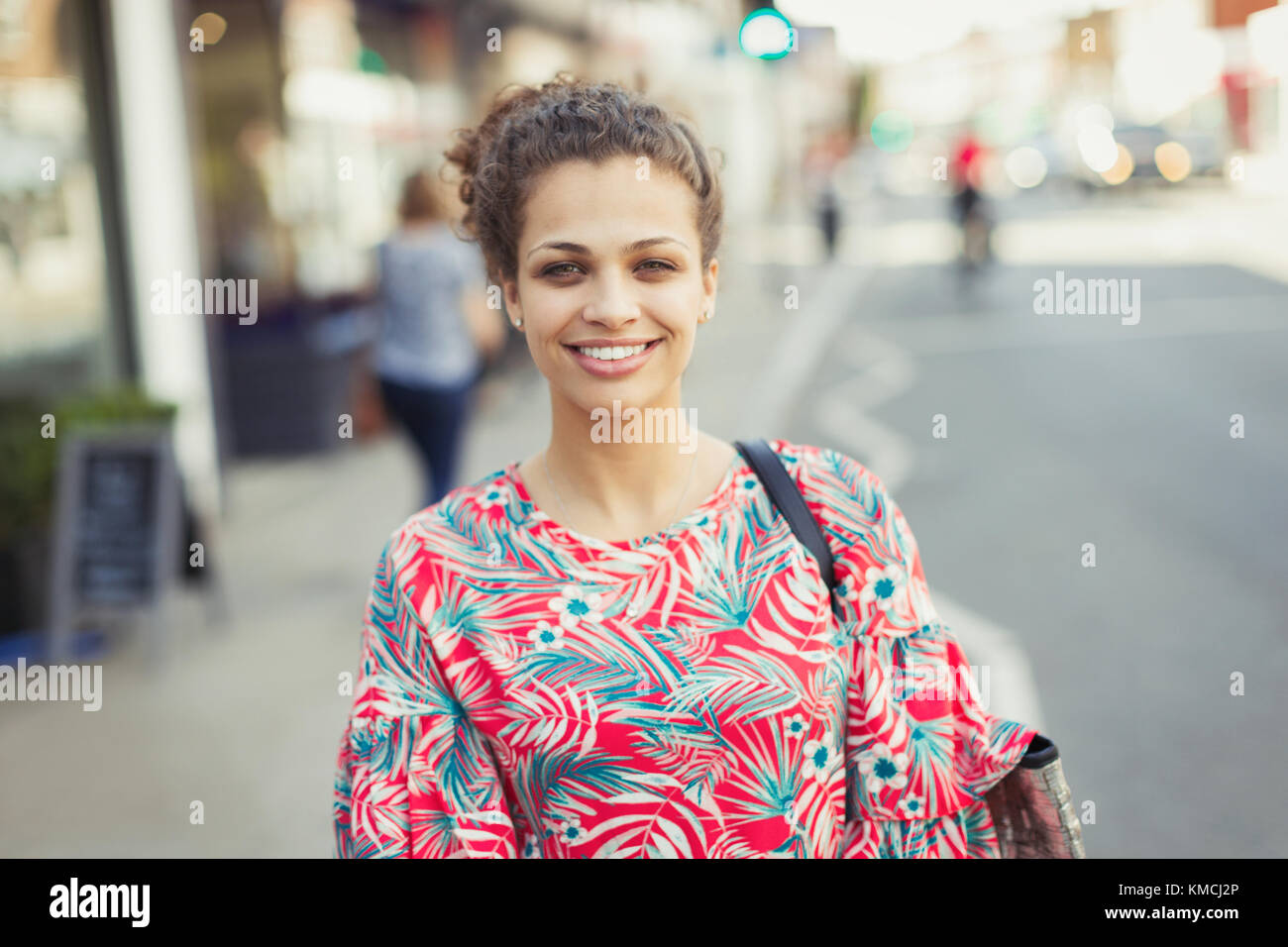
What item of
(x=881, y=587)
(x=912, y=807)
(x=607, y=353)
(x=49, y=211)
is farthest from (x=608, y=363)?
(x=49, y=211)

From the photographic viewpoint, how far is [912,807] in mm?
1746

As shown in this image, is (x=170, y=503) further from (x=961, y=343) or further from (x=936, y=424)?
(x=961, y=343)

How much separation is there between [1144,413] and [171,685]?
7549mm

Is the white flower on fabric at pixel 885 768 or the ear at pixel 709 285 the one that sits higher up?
the ear at pixel 709 285

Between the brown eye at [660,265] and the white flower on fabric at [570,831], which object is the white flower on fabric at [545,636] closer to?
the white flower on fabric at [570,831]

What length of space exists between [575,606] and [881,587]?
42 cm

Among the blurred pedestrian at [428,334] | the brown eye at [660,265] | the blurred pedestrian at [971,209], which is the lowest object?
the brown eye at [660,265]

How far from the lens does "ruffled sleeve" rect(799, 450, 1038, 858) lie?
174 centimetres

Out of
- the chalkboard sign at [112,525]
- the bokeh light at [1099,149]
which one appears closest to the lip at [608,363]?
the chalkboard sign at [112,525]

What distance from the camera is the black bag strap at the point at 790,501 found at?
1.77 m

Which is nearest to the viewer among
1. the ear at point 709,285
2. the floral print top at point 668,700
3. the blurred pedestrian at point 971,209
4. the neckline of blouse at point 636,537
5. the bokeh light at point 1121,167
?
the floral print top at point 668,700

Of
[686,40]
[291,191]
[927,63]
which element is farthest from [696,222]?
[927,63]

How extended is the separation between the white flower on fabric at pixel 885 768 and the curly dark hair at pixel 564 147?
0.75 metres

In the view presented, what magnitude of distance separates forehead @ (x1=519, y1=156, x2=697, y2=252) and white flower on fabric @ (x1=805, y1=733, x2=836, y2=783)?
0.72 metres
